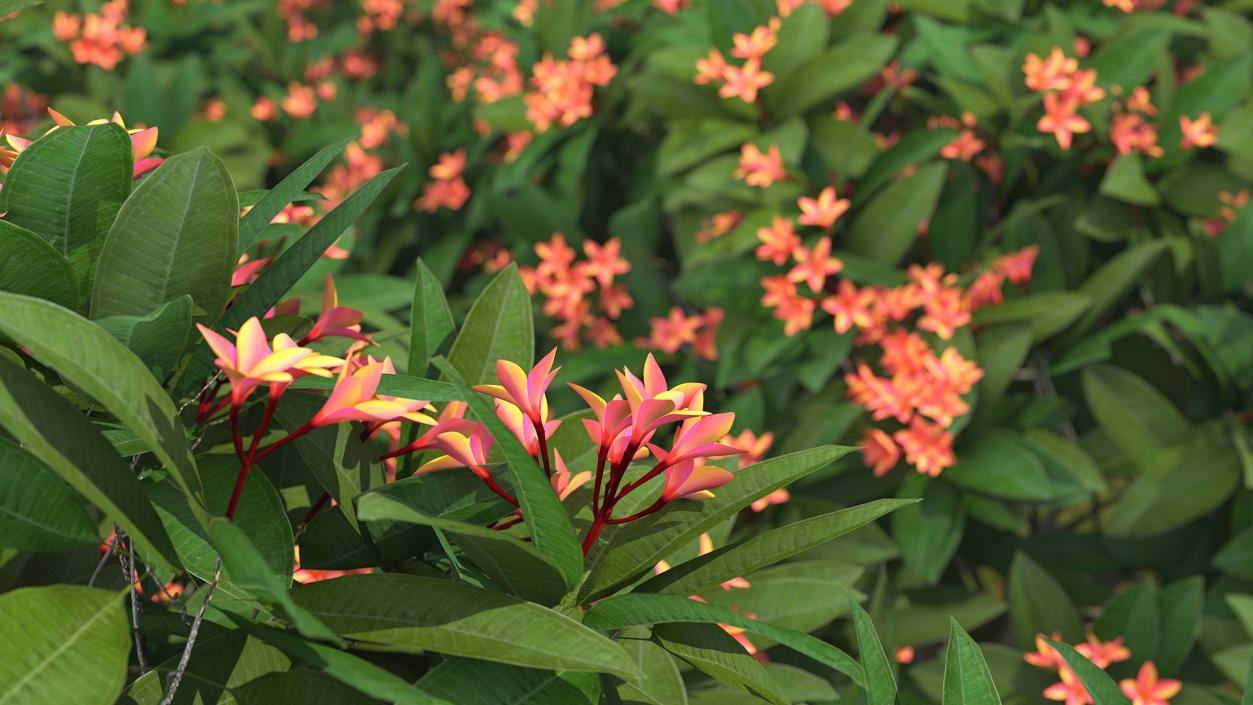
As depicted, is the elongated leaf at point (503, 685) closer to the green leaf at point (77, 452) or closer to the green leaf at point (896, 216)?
the green leaf at point (77, 452)

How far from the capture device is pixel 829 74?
2.16 m

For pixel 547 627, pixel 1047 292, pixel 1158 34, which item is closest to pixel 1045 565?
pixel 1047 292

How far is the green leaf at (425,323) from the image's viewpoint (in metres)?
1.00

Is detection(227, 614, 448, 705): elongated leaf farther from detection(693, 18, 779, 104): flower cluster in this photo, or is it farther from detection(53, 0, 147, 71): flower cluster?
detection(53, 0, 147, 71): flower cluster

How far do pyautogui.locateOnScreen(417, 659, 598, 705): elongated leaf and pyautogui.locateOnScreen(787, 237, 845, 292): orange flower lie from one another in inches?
50.7

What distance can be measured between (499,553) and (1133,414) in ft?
5.28

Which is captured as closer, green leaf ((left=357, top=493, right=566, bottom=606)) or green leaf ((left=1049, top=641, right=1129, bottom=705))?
green leaf ((left=357, top=493, right=566, bottom=606))

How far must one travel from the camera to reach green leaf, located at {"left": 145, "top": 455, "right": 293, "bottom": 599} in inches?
30.3

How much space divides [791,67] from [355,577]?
5.70ft

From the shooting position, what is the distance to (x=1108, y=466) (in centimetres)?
209

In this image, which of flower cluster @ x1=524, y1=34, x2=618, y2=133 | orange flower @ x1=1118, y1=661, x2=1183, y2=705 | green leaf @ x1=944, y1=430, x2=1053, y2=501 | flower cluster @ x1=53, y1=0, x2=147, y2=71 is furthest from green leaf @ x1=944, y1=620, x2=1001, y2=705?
flower cluster @ x1=53, y1=0, x2=147, y2=71

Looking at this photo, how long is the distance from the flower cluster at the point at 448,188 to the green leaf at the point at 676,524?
2003 millimetres

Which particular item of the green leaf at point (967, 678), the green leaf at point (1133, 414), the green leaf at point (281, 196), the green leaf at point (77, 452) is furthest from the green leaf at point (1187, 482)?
the green leaf at point (77, 452)

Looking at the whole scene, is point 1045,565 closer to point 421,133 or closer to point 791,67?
point 791,67
